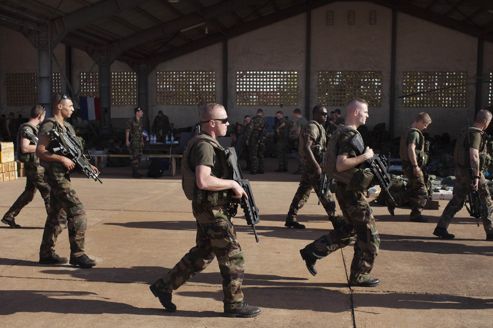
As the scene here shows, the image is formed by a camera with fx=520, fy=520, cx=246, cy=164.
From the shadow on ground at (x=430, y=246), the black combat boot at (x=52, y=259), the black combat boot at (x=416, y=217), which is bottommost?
the shadow on ground at (x=430, y=246)

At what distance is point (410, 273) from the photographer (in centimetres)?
512

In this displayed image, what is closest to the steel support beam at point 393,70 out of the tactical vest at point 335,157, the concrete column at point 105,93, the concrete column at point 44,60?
the concrete column at point 105,93

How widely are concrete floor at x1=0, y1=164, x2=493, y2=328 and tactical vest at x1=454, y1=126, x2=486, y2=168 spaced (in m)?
1.00

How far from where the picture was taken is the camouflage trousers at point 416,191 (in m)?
7.64

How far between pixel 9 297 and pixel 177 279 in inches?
60.3

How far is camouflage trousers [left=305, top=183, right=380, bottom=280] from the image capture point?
4461mm

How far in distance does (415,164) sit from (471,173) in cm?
133

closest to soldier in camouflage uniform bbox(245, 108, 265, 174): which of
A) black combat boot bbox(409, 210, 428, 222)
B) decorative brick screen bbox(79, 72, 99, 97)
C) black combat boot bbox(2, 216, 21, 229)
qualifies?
black combat boot bbox(409, 210, 428, 222)

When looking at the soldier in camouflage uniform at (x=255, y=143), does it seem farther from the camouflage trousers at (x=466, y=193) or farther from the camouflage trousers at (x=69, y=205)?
the camouflage trousers at (x=69, y=205)

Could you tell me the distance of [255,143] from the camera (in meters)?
13.9

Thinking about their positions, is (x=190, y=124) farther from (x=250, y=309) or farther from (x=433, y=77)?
(x=250, y=309)

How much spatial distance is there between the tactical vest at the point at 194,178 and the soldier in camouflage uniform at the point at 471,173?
142 inches

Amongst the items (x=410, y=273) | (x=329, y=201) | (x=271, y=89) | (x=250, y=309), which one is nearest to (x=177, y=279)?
(x=250, y=309)

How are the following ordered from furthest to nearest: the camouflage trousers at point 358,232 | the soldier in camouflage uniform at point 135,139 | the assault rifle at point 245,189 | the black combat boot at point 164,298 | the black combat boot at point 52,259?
1. the soldier in camouflage uniform at point 135,139
2. the black combat boot at point 52,259
3. the camouflage trousers at point 358,232
4. the black combat boot at point 164,298
5. the assault rifle at point 245,189
